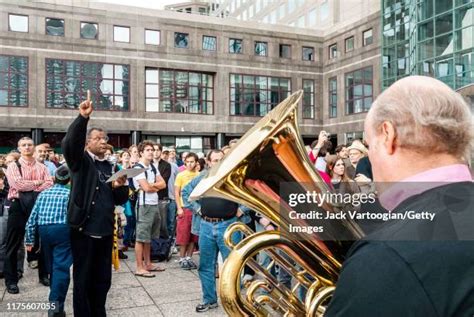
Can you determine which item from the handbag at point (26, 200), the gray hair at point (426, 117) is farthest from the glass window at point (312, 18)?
the gray hair at point (426, 117)

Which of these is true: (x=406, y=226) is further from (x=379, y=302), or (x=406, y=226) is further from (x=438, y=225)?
(x=379, y=302)

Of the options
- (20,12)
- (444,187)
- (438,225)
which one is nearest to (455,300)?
(438,225)

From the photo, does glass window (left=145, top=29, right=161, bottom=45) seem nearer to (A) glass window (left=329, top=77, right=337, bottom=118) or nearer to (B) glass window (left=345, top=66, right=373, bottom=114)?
(A) glass window (left=329, top=77, right=337, bottom=118)

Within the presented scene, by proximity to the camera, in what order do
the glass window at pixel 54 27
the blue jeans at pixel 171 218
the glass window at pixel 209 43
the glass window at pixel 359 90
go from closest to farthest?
the blue jeans at pixel 171 218
the glass window at pixel 54 27
the glass window at pixel 359 90
the glass window at pixel 209 43

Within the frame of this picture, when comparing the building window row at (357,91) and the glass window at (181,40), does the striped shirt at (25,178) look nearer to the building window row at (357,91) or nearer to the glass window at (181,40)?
the glass window at (181,40)

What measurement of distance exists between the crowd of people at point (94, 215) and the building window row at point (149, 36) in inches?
919

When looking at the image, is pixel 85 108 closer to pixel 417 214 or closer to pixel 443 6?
pixel 417 214

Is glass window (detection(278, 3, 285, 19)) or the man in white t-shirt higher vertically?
glass window (detection(278, 3, 285, 19))

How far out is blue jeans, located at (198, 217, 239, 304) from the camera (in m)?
4.80

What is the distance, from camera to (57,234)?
4.43 meters

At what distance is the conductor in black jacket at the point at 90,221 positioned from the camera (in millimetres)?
3766

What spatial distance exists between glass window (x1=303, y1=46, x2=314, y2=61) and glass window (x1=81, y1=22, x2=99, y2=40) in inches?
634

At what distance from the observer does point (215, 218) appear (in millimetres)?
4836

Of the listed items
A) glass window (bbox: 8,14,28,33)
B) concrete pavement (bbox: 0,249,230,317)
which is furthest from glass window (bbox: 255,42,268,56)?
concrete pavement (bbox: 0,249,230,317)
